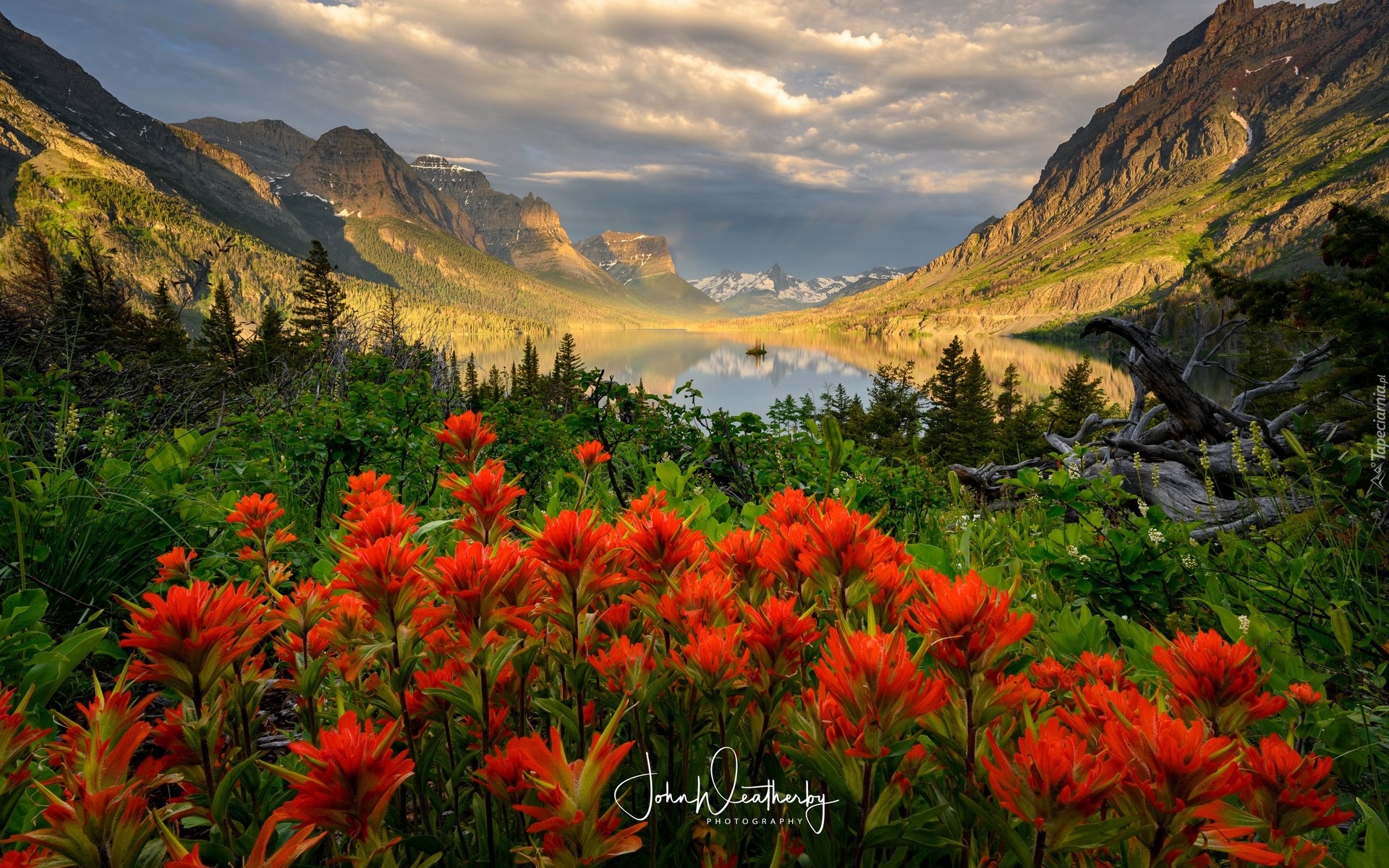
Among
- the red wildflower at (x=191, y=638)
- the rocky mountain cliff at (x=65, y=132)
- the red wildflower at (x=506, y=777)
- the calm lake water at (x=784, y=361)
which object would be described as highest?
the rocky mountain cliff at (x=65, y=132)

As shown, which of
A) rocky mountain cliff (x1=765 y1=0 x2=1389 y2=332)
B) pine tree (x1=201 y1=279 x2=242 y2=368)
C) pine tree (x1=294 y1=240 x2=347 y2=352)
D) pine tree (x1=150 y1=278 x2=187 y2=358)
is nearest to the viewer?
pine tree (x1=150 y1=278 x2=187 y2=358)

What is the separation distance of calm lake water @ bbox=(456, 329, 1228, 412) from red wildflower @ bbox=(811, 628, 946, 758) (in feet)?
125

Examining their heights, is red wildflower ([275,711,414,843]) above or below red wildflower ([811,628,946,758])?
below

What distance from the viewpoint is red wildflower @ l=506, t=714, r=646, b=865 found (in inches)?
25.1

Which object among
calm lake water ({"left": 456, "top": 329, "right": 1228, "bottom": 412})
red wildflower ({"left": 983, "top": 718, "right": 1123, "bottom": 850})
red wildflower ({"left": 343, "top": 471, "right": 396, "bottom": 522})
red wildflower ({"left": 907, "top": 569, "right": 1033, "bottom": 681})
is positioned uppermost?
red wildflower ({"left": 907, "top": 569, "right": 1033, "bottom": 681})

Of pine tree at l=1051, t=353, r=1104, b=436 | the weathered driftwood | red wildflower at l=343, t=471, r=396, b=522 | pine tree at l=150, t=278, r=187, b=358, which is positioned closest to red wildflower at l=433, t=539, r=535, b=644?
red wildflower at l=343, t=471, r=396, b=522

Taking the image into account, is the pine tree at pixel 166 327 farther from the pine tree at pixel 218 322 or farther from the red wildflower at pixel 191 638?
the red wildflower at pixel 191 638

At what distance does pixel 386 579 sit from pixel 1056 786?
2.97 feet

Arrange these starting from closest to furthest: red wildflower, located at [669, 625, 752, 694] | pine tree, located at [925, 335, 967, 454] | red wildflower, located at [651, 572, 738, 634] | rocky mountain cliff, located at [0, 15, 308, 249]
Answer: red wildflower, located at [669, 625, 752, 694]
red wildflower, located at [651, 572, 738, 634]
pine tree, located at [925, 335, 967, 454]
rocky mountain cliff, located at [0, 15, 308, 249]

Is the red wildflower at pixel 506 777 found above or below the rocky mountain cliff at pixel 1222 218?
below

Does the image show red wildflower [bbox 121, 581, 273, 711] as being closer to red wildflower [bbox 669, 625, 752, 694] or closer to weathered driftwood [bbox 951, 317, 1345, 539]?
red wildflower [bbox 669, 625, 752, 694]

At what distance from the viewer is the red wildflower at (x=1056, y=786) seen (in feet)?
2.02

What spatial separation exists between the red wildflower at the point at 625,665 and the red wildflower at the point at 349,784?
1.06ft

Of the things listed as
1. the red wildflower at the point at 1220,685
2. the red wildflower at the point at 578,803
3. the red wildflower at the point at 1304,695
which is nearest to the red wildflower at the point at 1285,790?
the red wildflower at the point at 1220,685
